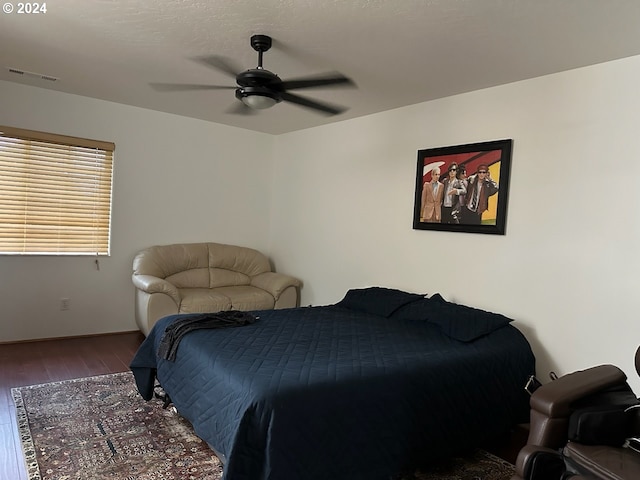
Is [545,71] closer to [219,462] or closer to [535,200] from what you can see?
[535,200]

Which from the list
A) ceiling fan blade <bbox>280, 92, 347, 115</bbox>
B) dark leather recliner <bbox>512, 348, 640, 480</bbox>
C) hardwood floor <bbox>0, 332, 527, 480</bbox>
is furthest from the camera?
ceiling fan blade <bbox>280, 92, 347, 115</bbox>

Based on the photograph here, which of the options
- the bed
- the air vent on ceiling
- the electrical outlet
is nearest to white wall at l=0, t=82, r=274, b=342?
the electrical outlet

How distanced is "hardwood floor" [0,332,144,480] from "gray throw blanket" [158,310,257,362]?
915 mm

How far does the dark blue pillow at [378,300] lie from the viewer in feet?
12.1

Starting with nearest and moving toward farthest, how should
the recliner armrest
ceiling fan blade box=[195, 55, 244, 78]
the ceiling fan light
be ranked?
the recliner armrest
the ceiling fan light
ceiling fan blade box=[195, 55, 244, 78]

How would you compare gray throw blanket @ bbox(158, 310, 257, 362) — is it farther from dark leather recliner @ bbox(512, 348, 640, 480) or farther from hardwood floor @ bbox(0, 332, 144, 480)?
dark leather recliner @ bbox(512, 348, 640, 480)

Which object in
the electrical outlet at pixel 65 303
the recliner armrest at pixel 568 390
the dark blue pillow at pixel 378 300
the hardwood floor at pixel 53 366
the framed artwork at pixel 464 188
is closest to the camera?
the recliner armrest at pixel 568 390

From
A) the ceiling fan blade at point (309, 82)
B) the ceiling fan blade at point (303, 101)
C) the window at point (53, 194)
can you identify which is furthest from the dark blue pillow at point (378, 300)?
the window at point (53, 194)

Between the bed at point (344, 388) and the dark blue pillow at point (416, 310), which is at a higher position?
the dark blue pillow at point (416, 310)

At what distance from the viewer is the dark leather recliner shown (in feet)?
5.62

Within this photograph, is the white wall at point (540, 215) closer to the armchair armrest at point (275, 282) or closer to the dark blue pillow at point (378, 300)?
the dark blue pillow at point (378, 300)

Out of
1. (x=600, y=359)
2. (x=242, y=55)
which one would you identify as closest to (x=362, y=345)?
(x=600, y=359)

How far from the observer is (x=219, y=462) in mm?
2459

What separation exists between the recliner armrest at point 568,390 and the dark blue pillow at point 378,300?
1.64 m
